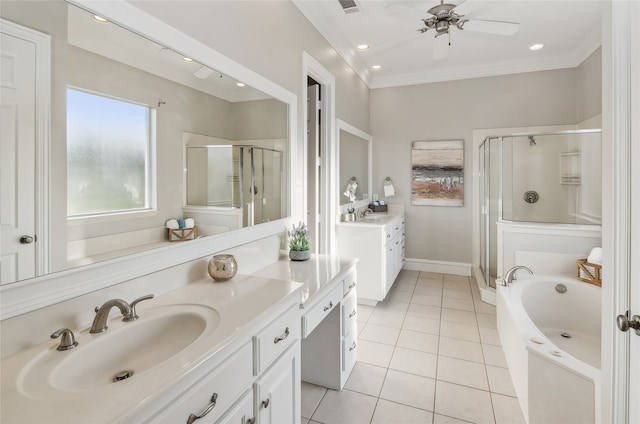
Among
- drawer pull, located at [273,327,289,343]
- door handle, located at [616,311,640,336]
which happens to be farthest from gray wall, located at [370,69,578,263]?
drawer pull, located at [273,327,289,343]

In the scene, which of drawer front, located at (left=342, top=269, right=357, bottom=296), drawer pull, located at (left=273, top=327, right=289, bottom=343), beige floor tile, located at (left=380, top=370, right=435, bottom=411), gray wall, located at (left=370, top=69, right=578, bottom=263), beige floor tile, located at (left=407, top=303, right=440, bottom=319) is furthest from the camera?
gray wall, located at (left=370, top=69, right=578, bottom=263)

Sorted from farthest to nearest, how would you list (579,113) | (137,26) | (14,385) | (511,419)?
1. (579,113)
2. (511,419)
3. (137,26)
4. (14,385)

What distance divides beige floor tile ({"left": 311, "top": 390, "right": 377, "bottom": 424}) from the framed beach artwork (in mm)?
3219

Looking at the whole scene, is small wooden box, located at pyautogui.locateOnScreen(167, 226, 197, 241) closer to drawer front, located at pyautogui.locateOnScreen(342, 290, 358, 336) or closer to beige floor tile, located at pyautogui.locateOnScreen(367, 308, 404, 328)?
drawer front, located at pyautogui.locateOnScreen(342, 290, 358, 336)

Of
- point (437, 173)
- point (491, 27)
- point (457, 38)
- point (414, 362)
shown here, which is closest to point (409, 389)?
point (414, 362)

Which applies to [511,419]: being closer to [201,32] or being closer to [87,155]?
[87,155]

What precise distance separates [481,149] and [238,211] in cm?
363

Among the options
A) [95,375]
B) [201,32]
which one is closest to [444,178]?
[201,32]

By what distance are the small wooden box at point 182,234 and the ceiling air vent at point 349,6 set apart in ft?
7.50

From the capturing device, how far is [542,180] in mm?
3516

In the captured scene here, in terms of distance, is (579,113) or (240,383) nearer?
(240,383)

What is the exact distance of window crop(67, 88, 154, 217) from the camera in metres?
1.07

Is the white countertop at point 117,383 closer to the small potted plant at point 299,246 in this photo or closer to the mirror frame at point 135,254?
the mirror frame at point 135,254

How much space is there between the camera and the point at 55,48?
1015mm
